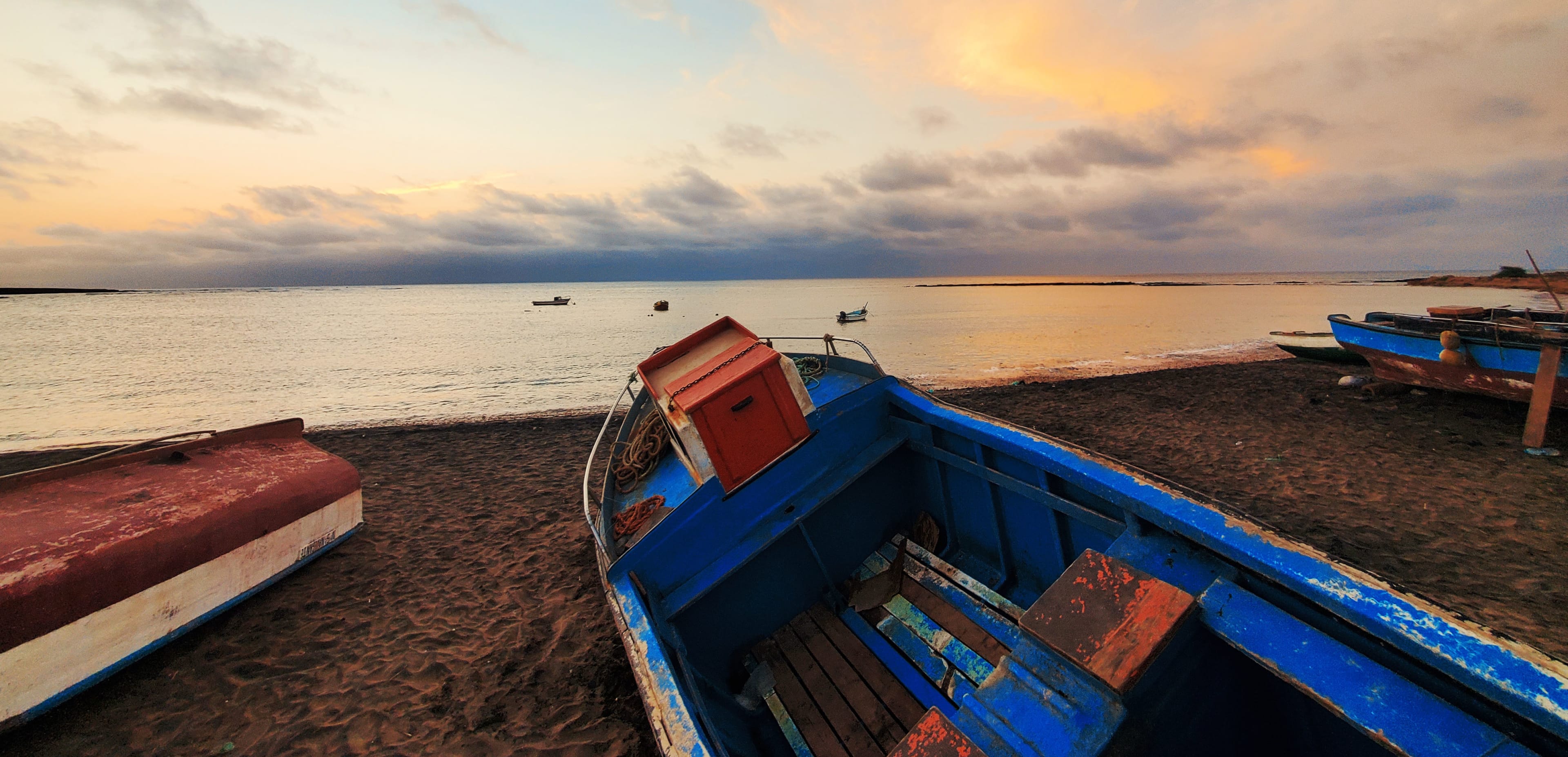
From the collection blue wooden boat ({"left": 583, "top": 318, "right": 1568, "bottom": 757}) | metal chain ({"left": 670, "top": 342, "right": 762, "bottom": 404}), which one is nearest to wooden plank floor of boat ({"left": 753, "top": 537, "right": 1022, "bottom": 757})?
blue wooden boat ({"left": 583, "top": 318, "right": 1568, "bottom": 757})

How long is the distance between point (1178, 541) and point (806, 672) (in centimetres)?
269

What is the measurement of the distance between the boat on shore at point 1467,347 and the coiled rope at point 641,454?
14620 millimetres

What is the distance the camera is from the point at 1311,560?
2.46 metres

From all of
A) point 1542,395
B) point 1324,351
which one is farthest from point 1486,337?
point 1324,351

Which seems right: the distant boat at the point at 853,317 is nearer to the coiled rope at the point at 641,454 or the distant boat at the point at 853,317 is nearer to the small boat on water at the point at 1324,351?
the small boat on water at the point at 1324,351

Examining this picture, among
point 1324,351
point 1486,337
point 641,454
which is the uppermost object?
point 1486,337

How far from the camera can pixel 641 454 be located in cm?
607

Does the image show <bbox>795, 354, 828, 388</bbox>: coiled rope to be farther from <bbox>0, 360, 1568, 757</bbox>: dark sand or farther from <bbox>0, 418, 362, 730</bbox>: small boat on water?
<bbox>0, 418, 362, 730</bbox>: small boat on water

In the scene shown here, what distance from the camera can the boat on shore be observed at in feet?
32.5

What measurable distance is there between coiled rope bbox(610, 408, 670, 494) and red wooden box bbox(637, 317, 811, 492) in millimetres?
1298

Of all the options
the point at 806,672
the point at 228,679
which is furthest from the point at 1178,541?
the point at 228,679

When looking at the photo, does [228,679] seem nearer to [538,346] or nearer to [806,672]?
[806,672]

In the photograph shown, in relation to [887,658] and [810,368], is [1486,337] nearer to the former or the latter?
[810,368]

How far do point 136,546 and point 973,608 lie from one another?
678 centimetres
